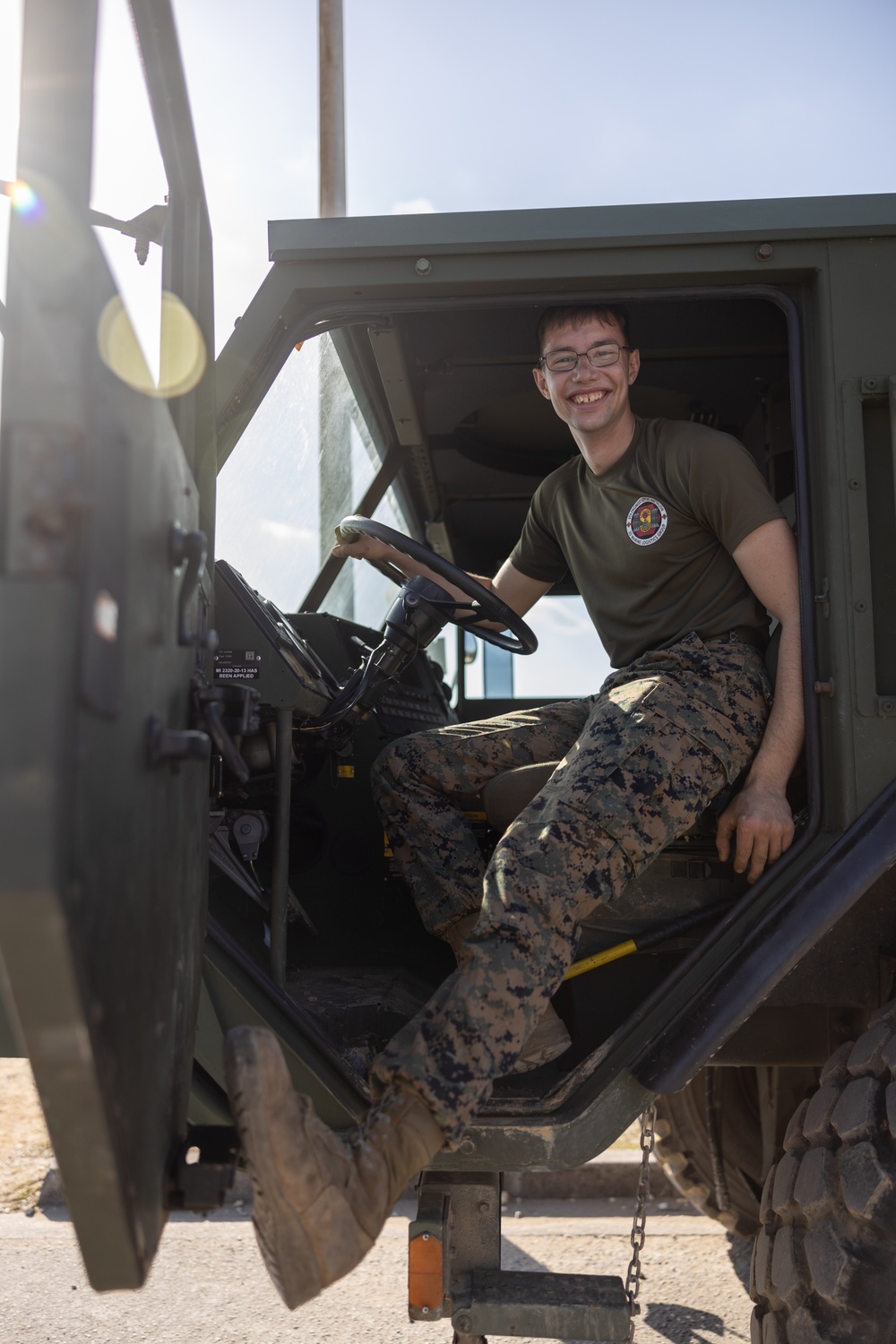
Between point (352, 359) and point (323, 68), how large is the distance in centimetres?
417

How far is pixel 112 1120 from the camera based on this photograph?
Answer: 92 cm

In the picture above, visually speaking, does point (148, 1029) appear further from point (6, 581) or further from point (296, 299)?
point (296, 299)

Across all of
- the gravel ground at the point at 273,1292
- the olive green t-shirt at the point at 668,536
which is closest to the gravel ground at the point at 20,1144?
the gravel ground at the point at 273,1292

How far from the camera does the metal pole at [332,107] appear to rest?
5512 millimetres

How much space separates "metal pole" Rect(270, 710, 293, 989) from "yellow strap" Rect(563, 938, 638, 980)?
1.72ft

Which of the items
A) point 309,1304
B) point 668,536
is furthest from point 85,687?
point 309,1304

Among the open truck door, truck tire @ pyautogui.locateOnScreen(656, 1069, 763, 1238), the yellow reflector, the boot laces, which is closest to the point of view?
the open truck door

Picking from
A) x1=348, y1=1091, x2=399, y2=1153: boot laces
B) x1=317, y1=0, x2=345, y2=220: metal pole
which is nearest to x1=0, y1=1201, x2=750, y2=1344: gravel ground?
x1=348, y1=1091, x2=399, y2=1153: boot laces

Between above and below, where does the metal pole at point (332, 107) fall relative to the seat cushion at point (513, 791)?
above

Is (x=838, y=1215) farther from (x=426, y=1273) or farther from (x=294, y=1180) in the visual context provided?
(x=294, y=1180)

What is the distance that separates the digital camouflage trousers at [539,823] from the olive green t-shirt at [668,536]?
100mm

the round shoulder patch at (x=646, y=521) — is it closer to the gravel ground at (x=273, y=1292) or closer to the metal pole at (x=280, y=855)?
the metal pole at (x=280, y=855)

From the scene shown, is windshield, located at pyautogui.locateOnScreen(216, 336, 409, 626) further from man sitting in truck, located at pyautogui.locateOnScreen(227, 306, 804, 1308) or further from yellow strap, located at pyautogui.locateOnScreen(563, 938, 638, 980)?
yellow strap, located at pyautogui.locateOnScreen(563, 938, 638, 980)

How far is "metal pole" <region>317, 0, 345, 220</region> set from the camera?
217 inches
